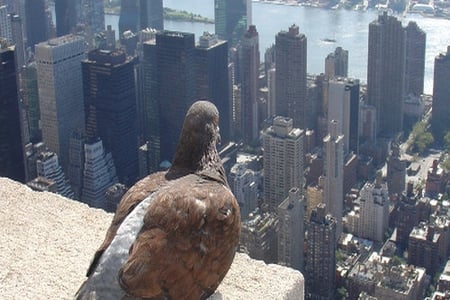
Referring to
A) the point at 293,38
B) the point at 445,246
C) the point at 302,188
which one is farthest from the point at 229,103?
the point at 445,246

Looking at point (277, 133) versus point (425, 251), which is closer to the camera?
point (425, 251)

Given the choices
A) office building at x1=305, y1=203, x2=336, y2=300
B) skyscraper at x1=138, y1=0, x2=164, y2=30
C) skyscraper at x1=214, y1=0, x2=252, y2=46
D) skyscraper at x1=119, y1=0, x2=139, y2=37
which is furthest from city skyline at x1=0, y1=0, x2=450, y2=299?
skyscraper at x1=214, y1=0, x2=252, y2=46

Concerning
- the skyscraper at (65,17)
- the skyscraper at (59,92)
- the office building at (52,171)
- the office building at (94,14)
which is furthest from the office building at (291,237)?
the office building at (94,14)

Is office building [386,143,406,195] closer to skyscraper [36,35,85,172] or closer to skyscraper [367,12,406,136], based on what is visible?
skyscraper [367,12,406,136]

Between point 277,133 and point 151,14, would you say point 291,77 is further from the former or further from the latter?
point 151,14

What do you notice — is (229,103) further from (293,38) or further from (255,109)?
(293,38)

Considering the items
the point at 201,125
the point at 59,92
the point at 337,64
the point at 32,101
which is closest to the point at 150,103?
the point at 59,92
